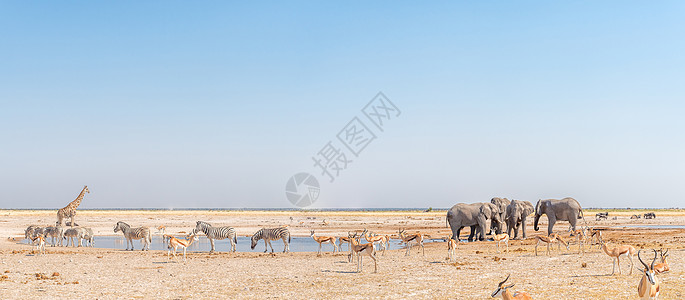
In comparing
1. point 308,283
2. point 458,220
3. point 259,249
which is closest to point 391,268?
point 308,283

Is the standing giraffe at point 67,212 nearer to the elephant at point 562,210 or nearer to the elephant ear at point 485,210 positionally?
the elephant ear at point 485,210

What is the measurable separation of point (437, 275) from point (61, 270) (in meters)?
12.2

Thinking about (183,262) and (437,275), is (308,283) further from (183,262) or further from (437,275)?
(183,262)

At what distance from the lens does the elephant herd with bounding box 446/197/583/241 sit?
109 ft

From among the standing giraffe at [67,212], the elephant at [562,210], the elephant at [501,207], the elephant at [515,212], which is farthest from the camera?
the standing giraffe at [67,212]

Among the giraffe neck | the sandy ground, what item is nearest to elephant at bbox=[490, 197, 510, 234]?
the sandy ground

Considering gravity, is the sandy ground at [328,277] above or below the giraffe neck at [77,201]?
below

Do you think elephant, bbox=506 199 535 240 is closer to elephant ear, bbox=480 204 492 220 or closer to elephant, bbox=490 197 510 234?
elephant, bbox=490 197 510 234

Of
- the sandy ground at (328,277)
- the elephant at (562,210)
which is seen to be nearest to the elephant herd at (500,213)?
the elephant at (562,210)

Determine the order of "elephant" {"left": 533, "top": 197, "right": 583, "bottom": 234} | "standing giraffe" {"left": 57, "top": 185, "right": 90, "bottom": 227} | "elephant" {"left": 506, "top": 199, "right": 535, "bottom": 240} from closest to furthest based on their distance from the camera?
"elephant" {"left": 506, "top": 199, "right": 535, "bottom": 240} → "elephant" {"left": 533, "top": 197, "right": 583, "bottom": 234} → "standing giraffe" {"left": 57, "top": 185, "right": 90, "bottom": 227}

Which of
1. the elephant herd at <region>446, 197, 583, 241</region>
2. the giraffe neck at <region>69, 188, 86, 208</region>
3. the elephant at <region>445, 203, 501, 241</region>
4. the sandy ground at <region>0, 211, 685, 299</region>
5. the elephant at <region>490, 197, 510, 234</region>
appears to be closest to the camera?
the sandy ground at <region>0, 211, 685, 299</region>

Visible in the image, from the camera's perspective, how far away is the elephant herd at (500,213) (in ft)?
109

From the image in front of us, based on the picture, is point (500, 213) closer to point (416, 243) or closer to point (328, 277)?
point (416, 243)

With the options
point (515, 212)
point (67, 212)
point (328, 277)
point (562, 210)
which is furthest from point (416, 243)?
point (67, 212)
